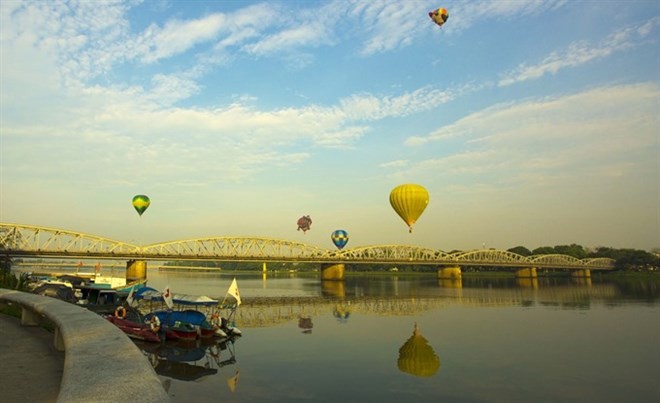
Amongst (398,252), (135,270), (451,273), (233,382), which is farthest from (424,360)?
(398,252)

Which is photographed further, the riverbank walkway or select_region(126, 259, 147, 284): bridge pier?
select_region(126, 259, 147, 284): bridge pier

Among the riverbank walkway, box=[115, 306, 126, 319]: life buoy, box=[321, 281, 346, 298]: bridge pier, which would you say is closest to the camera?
the riverbank walkway

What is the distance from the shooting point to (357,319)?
4194 centimetres

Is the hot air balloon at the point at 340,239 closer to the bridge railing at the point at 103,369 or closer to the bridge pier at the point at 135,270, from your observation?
the bridge pier at the point at 135,270

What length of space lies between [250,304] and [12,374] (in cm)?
4774

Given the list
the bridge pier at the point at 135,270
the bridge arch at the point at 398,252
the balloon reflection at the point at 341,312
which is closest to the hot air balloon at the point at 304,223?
the bridge arch at the point at 398,252

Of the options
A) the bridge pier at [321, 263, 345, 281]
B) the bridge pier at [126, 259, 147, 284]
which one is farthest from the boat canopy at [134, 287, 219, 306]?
the bridge pier at [321, 263, 345, 281]

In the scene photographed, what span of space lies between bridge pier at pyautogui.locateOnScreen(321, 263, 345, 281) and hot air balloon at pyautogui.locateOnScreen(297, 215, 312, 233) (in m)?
51.3

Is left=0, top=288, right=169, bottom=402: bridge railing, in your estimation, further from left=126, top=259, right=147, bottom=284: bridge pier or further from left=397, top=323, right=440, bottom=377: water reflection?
left=126, top=259, right=147, bottom=284: bridge pier

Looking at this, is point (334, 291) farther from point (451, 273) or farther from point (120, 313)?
point (451, 273)

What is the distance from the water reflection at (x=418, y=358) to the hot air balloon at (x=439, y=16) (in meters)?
42.7

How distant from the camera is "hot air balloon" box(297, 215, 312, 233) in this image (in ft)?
596

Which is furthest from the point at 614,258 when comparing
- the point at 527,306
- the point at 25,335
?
the point at 25,335

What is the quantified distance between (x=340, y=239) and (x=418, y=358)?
5096 inches
